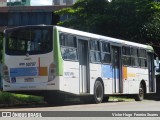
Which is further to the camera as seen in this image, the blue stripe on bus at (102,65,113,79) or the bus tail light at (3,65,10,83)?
the blue stripe on bus at (102,65,113,79)

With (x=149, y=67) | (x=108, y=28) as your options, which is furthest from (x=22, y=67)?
(x=108, y=28)

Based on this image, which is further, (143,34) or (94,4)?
(94,4)

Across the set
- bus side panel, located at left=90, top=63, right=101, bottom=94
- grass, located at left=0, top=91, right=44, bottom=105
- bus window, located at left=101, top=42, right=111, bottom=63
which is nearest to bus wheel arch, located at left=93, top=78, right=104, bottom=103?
bus side panel, located at left=90, top=63, right=101, bottom=94

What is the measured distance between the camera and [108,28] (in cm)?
3531

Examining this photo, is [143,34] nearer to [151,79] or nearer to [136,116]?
[151,79]

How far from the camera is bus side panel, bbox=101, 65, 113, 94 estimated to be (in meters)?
21.0

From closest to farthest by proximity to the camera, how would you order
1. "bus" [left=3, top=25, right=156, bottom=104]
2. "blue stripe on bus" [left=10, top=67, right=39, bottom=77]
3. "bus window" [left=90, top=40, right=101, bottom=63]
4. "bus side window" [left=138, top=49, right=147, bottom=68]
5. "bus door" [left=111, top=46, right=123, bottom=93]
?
1. "bus" [left=3, top=25, right=156, bottom=104]
2. "blue stripe on bus" [left=10, top=67, right=39, bottom=77]
3. "bus window" [left=90, top=40, right=101, bottom=63]
4. "bus door" [left=111, top=46, right=123, bottom=93]
5. "bus side window" [left=138, top=49, right=147, bottom=68]

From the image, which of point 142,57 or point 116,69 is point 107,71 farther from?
point 142,57

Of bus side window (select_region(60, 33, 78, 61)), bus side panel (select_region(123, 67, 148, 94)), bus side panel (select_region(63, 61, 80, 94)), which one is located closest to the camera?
bus side panel (select_region(63, 61, 80, 94))

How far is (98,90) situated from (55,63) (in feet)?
12.4

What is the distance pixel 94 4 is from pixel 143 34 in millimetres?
5270

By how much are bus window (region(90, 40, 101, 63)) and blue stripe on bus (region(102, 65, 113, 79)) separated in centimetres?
64

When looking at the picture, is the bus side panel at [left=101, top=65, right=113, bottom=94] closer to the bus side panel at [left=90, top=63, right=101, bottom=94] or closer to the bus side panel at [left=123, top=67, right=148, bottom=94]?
the bus side panel at [left=90, top=63, right=101, bottom=94]

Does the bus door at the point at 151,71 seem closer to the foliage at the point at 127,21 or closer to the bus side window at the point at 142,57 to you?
the bus side window at the point at 142,57
